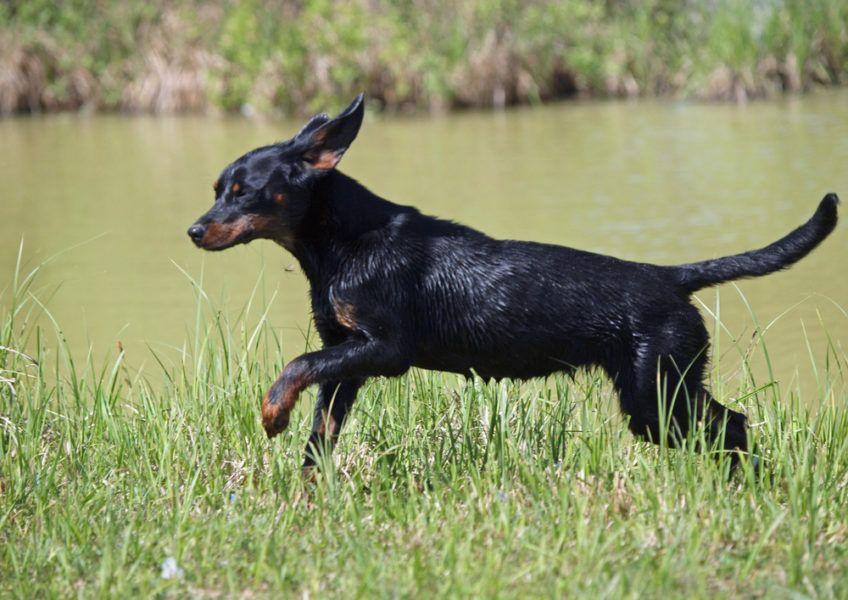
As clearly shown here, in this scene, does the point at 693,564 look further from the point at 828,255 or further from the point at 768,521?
the point at 828,255

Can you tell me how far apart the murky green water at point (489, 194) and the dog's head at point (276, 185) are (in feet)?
7.37

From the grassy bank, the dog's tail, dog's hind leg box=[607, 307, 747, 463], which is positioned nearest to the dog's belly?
dog's hind leg box=[607, 307, 747, 463]

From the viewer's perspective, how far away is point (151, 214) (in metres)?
12.7

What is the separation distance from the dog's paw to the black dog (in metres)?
0.23

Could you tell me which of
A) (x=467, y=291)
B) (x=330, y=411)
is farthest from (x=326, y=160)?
(x=330, y=411)

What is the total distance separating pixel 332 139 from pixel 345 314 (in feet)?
2.02

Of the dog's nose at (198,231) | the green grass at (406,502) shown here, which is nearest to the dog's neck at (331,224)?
the dog's nose at (198,231)

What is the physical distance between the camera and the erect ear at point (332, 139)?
4.61 meters

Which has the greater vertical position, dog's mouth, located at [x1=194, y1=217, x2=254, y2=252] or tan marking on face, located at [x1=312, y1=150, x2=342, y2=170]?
tan marking on face, located at [x1=312, y1=150, x2=342, y2=170]

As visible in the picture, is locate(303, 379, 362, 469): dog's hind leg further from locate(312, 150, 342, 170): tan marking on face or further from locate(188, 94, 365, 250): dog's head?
locate(312, 150, 342, 170): tan marking on face

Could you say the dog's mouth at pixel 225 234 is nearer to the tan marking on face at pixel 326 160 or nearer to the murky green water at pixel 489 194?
the tan marking on face at pixel 326 160

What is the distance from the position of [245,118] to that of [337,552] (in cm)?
1627

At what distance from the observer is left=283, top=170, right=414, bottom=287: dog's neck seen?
466 centimetres

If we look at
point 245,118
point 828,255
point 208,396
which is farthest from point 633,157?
point 208,396
